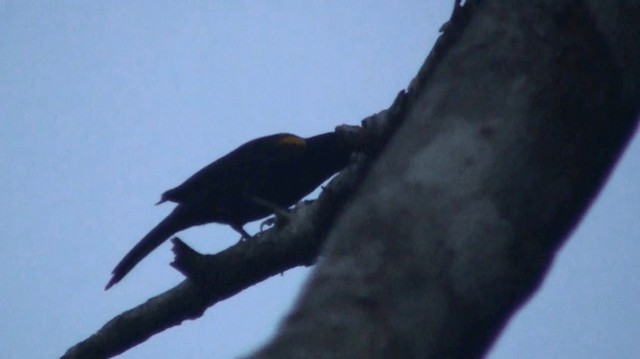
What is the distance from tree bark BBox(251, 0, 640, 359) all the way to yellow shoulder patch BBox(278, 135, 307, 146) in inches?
158

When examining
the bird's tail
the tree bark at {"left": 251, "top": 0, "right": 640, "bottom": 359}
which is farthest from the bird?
the tree bark at {"left": 251, "top": 0, "right": 640, "bottom": 359}

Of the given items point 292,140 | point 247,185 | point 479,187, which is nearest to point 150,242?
point 247,185

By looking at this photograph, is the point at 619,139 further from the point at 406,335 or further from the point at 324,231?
the point at 324,231

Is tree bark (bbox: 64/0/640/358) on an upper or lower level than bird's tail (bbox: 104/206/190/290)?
lower

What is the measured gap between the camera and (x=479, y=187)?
3.60ft

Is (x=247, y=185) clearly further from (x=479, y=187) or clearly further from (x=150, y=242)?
Answer: (x=479, y=187)

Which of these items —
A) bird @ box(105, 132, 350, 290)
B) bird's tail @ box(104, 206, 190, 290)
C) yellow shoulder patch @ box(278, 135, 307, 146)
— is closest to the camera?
bird's tail @ box(104, 206, 190, 290)

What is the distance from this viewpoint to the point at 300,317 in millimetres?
958

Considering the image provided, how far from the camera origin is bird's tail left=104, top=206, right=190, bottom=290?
475 cm

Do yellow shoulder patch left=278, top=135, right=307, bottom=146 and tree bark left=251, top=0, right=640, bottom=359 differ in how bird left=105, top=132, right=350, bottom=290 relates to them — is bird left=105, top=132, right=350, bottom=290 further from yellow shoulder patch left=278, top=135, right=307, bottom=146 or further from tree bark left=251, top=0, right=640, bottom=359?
tree bark left=251, top=0, right=640, bottom=359

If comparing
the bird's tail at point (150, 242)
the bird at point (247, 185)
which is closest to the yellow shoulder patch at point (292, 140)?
the bird at point (247, 185)

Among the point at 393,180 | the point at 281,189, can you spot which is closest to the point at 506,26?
the point at 393,180

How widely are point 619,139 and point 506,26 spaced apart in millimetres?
259

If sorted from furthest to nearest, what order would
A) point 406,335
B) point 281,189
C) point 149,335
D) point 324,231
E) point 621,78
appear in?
point 281,189 < point 149,335 < point 324,231 < point 621,78 < point 406,335
